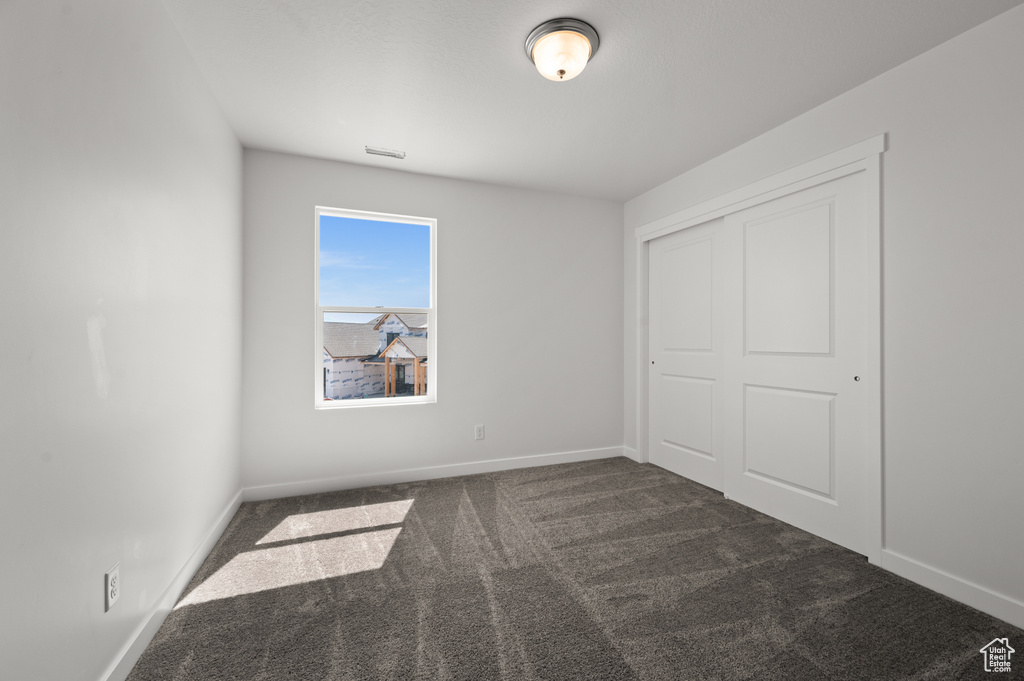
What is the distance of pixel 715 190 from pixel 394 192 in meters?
2.48

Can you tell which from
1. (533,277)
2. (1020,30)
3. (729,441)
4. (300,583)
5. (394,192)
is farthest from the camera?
(533,277)

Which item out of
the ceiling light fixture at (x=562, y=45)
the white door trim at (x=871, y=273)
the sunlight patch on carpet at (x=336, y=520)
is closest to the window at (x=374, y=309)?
the sunlight patch on carpet at (x=336, y=520)

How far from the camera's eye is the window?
3.52m

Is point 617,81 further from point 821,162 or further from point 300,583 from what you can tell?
point 300,583

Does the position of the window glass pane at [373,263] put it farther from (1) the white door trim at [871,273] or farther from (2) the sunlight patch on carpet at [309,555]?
(1) the white door trim at [871,273]

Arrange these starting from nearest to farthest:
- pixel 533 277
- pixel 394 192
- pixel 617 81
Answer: pixel 617 81 → pixel 394 192 → pixel 533 277

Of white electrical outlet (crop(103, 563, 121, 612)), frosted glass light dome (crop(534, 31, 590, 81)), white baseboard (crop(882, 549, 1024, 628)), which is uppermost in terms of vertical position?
frosted glass light dome (crop(534, 31, 590, 81))

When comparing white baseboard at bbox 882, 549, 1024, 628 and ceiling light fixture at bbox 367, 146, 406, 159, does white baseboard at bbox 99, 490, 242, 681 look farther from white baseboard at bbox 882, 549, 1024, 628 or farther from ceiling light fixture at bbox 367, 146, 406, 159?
white baseboard at bbox 882, 549, 1024, 628

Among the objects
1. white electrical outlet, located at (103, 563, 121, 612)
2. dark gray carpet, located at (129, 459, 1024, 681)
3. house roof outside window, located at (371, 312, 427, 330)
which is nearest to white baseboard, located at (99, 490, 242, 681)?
dark gray carpet, located at (129, 459, 1024, 681)

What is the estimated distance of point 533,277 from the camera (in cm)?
410

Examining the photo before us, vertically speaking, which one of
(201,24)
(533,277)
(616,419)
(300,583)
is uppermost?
(201,24)

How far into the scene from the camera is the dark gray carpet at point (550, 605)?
161 centimetres

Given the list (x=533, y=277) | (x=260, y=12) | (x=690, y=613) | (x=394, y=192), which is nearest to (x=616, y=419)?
(x=533, y=277)

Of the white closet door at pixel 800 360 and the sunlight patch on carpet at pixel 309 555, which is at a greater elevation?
the white closet door at pixel 800 360
